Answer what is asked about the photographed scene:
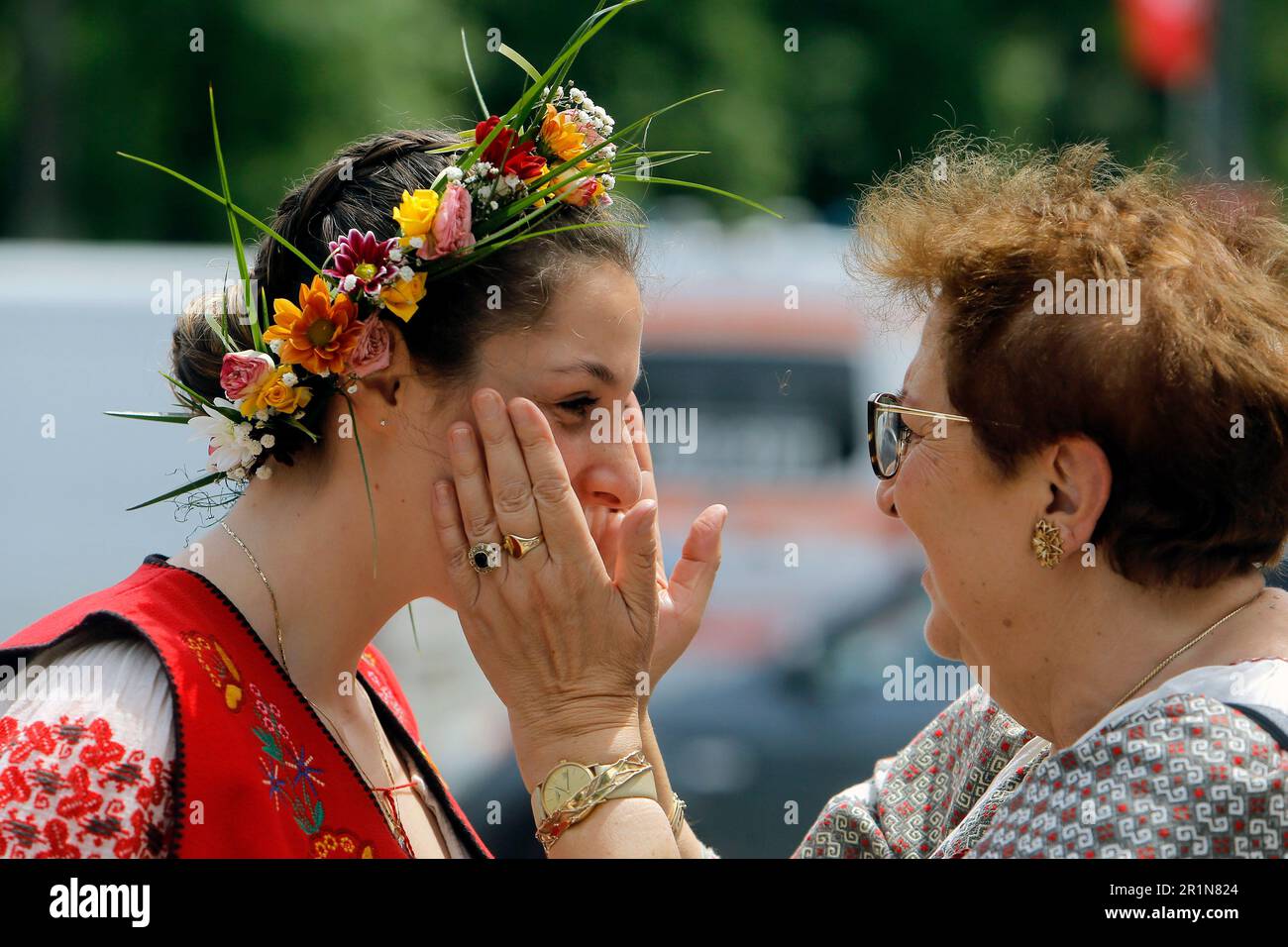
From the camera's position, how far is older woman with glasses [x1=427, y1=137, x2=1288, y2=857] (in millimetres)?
2129

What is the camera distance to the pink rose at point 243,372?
246 centimetres

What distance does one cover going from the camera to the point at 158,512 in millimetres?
6891

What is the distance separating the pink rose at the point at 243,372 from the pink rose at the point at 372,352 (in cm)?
14

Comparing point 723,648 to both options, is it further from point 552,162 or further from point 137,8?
point 137,8

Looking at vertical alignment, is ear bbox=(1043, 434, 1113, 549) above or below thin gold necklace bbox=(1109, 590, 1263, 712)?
above

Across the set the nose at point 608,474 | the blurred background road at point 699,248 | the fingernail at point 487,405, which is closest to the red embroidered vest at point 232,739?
the fingernail at point 487,405

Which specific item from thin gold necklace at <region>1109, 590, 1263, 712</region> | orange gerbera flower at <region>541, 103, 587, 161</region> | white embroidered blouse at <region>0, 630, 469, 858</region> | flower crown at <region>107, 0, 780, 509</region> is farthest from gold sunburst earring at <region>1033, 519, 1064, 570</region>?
white embroidered blouse at <region>0, 630, 469, 858</region>

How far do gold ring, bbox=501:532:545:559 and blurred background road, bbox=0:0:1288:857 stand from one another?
67cm

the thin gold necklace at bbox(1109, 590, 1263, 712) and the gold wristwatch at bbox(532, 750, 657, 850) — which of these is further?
the gold wristwatch at bbox(532, 750, 657, 850)

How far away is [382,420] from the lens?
258cm

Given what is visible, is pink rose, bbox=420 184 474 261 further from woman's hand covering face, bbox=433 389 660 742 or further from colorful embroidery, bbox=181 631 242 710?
colorful embroidery, bbox=181 631 242 710

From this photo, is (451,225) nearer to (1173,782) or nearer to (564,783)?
(564,783)

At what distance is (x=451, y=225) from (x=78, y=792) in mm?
1079

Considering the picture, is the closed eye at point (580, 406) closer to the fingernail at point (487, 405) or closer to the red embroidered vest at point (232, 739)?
the fingernail at point (487, 405)
